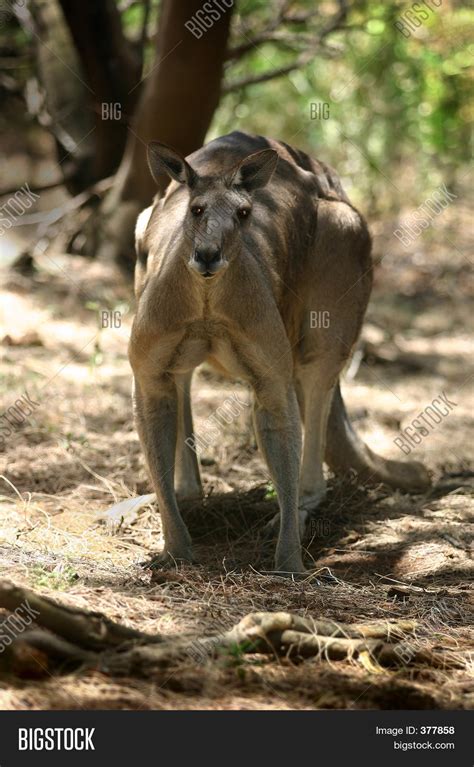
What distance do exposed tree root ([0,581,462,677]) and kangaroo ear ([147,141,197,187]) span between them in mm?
2419

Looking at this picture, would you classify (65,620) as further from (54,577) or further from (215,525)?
(215,525)

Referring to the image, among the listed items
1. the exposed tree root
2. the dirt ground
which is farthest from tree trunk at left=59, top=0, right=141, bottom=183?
the exposed tree root

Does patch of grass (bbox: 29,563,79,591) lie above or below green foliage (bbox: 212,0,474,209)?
below

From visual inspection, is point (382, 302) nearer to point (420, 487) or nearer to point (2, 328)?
point (2, 328)

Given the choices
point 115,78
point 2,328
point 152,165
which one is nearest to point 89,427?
point 2,328

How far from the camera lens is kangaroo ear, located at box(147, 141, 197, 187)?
5.54 meters

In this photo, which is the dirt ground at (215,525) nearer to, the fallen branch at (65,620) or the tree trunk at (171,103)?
the fallen branch at (65,620)

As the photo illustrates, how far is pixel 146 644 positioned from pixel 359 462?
325 centimetres

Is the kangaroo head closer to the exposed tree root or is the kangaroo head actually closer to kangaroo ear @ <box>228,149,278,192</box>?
kangaroo ear @ <box>228,149,278,192</box>

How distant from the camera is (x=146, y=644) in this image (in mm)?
4203

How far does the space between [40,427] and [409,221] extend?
957cm

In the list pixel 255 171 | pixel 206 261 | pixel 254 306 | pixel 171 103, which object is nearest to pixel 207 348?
pixel 254 306

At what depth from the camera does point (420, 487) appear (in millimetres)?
7395


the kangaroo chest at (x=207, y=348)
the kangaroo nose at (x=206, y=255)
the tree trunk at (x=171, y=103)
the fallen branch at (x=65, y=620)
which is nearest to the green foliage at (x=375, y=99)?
the tree trunk at (x=171, y=103)
